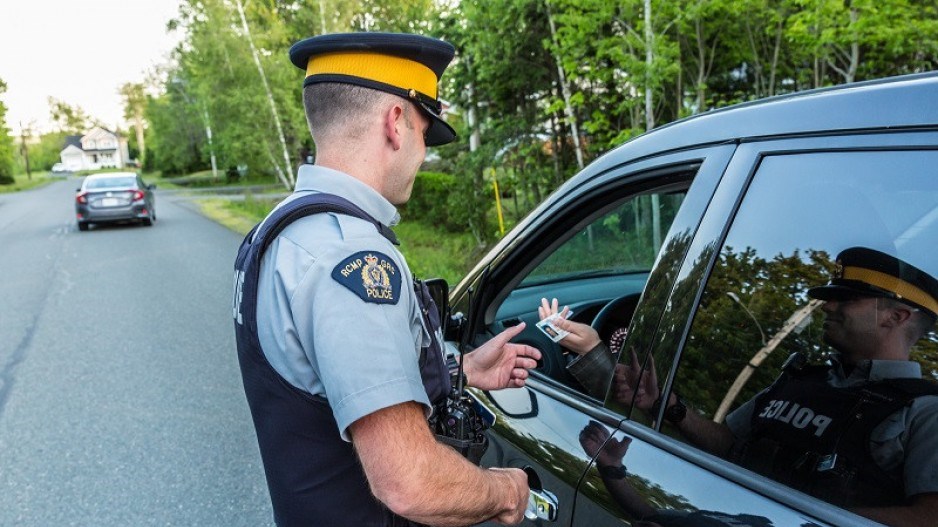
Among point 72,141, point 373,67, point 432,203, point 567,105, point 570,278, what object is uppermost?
point 72,141

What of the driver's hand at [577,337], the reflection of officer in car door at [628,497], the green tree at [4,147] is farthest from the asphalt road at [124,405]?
the green tree at [4,147]

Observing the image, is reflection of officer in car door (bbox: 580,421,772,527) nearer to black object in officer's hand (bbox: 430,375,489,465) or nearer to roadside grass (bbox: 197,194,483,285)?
black object in officer's hand (bbox: 430,375,489,465)

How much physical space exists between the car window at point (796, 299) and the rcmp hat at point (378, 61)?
0.68m

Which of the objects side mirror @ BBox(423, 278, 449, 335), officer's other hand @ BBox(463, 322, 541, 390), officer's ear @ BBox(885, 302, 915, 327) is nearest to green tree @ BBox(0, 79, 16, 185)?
side mirror @ BBox(423, 278, 449, 335)

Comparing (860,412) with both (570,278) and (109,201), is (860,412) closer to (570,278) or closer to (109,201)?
(570,278)

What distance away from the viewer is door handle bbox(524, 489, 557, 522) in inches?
59.7

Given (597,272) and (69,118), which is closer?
(597,272)

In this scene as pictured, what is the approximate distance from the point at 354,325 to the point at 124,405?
4.64m

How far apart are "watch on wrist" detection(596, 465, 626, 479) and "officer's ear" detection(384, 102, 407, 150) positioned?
0.76m

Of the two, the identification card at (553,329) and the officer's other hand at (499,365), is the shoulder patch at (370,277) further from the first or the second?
the identification card at (553,329)

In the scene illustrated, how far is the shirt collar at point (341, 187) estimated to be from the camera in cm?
139

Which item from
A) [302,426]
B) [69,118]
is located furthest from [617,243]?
[69,118]

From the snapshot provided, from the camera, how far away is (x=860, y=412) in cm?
112

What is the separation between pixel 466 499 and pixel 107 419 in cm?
435
